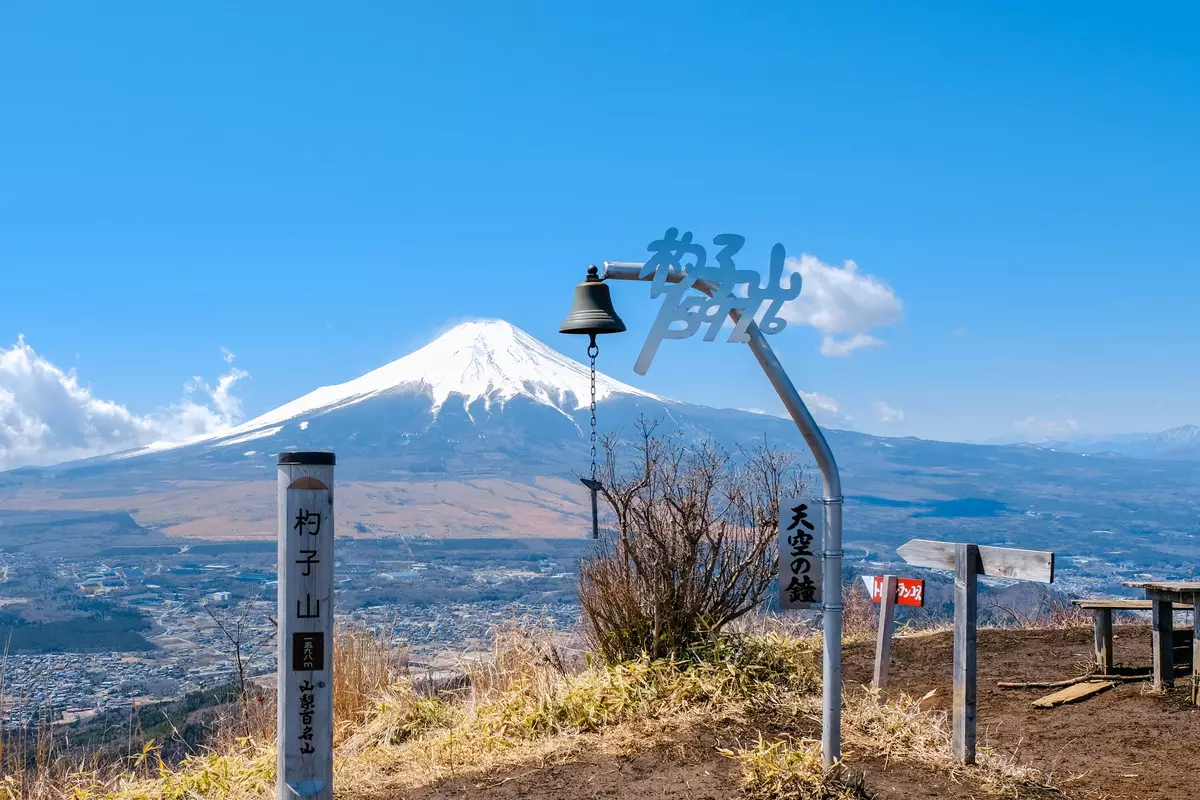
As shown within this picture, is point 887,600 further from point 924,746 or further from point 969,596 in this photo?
point 969,596

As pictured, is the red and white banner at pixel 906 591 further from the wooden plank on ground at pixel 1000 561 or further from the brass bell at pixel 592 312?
the brass bell at pixel 592 312

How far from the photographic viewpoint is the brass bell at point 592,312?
5.65 metres

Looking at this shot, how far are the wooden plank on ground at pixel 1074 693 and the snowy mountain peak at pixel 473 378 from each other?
149 m

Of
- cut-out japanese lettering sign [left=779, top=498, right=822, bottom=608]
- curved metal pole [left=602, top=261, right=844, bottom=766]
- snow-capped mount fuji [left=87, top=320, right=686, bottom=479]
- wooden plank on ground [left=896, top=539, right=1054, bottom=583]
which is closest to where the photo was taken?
curved metal pole [left=602, top=261, right=844, bottom=766]

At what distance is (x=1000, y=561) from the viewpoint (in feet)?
20.7

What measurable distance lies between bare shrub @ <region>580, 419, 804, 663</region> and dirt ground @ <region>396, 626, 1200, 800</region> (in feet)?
4.49

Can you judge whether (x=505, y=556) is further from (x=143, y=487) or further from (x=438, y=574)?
(x=143, y=487)

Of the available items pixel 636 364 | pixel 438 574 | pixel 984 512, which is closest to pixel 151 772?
pixel 636 364

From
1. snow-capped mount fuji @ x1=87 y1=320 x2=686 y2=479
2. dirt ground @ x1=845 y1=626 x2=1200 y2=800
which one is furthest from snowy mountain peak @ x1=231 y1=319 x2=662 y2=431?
dirt ground @ x1=845 y1=626 x2=1200 y2=800

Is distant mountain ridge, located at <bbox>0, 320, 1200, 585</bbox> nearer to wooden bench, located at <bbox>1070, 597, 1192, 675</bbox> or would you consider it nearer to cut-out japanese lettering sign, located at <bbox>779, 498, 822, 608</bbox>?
wooden bench, located at <bbox>1070, 597, 1192, 675</bbox>

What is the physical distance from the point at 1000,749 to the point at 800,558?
2.43 metres

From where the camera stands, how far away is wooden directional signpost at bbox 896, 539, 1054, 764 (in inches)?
244

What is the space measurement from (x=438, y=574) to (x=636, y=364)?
6611 cm

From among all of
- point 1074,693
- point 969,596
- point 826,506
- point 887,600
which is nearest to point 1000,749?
point 969,596
